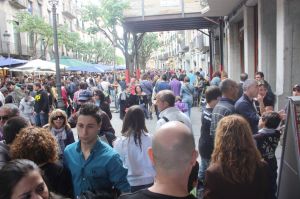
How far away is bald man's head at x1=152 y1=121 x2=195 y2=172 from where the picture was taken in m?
1.92

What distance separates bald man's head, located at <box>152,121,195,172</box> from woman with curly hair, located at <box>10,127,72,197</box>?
151cm

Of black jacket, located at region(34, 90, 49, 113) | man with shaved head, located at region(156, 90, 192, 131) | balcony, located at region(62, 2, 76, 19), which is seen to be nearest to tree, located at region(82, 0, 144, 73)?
black jacket, located at region(34, 90, 49, 113)

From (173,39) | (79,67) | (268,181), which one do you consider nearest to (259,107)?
(268,181)

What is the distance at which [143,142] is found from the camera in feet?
14.4

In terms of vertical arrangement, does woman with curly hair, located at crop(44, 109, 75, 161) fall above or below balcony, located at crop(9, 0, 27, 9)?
below

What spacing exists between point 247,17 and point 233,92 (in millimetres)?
9575

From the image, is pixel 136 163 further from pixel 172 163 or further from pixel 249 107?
pixel 172 163

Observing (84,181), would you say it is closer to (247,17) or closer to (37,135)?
(37,135)

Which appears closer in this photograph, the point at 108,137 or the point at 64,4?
the point at 108,137

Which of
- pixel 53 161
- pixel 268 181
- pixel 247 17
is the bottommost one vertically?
pixel 268 181

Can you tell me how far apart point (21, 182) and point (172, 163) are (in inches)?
33.6

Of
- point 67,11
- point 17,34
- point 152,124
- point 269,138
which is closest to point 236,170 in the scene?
point 269,138

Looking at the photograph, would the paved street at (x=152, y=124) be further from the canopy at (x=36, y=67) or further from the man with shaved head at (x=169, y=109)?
the canopy at (x=36, y=67)

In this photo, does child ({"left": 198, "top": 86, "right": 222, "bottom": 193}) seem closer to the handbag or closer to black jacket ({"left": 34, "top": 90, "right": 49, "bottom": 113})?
the handbag
